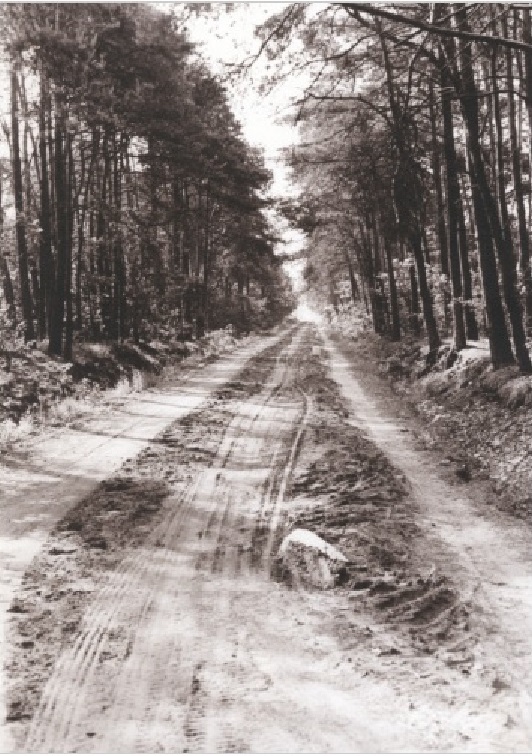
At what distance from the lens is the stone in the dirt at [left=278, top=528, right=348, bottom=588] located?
6.11m

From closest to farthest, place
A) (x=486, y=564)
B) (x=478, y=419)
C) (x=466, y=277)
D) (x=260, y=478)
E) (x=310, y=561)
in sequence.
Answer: (x=310, y=561)
(x=486, y=564)
(x=260, y=478)
(x=478, y=419)
(x=466, y=277)

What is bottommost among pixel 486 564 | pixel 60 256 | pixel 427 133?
pixel 486 564

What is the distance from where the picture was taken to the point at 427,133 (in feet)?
66.0

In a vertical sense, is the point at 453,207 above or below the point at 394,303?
above

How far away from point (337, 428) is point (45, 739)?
929cm

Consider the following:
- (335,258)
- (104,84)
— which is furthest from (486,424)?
(335,258)

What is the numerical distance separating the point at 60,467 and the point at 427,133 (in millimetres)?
15165

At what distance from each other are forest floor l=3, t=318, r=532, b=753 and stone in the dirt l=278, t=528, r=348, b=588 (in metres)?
0.12

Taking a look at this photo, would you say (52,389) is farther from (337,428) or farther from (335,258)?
(335,258)

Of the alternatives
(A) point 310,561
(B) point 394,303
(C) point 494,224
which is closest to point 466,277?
(C) point 494,224

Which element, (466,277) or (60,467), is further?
(466,277)

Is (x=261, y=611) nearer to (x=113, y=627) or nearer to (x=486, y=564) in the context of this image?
(x=113, y=627)

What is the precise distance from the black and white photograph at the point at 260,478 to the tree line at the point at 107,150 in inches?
4.4

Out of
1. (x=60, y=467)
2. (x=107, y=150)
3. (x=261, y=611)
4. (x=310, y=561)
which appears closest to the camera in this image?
(x=261, y=611)
